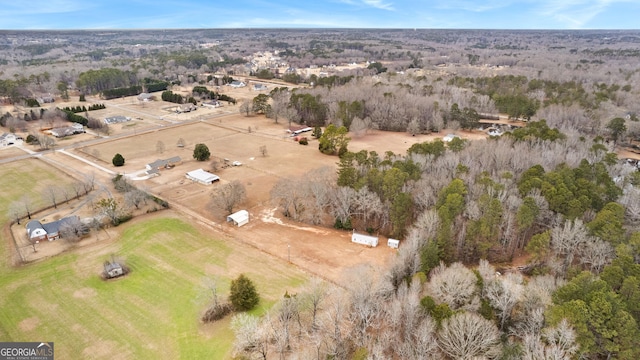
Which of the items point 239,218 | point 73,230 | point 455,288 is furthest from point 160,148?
point 455,288

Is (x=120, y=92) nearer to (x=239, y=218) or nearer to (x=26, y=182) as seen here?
(x=26, y=182)

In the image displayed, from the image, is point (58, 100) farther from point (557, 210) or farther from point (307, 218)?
point (557, 210)

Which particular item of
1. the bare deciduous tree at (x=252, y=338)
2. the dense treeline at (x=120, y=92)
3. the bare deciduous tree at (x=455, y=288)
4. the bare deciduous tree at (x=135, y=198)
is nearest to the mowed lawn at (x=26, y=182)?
the bare deciduous tree at (x=135, y=198)

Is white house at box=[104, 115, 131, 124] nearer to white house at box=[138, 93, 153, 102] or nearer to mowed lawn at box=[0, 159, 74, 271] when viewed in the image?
white house at box=[138, 93, 153, 102]

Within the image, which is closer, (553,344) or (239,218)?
(553,344)

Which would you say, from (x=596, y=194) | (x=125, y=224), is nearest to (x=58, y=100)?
(x=125, y=224)
